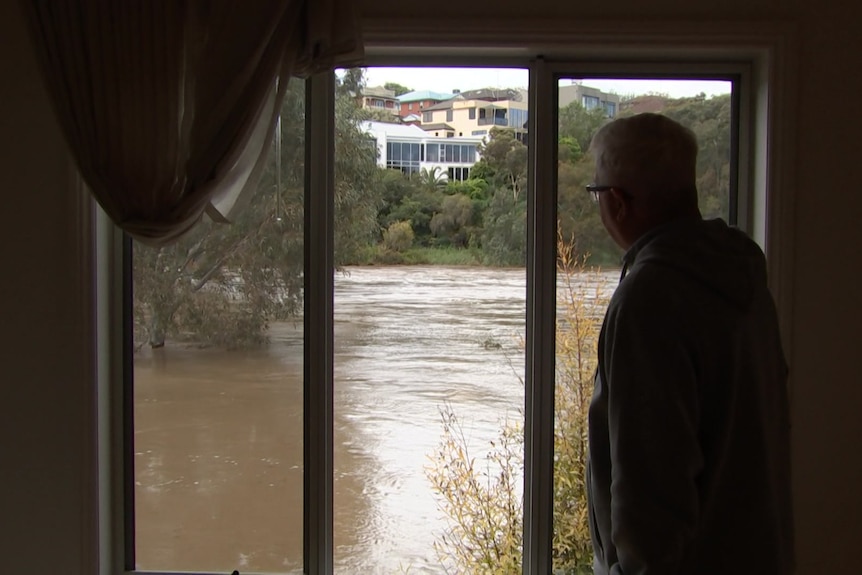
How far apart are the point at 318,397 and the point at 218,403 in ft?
→ 1.02

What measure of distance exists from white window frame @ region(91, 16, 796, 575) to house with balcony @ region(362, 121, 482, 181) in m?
0.15

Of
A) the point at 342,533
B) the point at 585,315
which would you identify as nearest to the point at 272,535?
the point at 342,533

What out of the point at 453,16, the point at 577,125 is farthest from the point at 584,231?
the point at 453,16

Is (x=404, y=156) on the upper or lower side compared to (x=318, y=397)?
upper

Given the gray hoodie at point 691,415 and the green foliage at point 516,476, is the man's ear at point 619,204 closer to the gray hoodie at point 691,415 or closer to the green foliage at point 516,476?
the gray hoodie at point 691,415

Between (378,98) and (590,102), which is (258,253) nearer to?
(378,98)

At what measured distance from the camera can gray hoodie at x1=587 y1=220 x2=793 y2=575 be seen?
1.16 metres

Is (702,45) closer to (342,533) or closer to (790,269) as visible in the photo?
(790,269)

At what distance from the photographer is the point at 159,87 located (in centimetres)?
190

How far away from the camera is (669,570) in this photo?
1165 millimetres

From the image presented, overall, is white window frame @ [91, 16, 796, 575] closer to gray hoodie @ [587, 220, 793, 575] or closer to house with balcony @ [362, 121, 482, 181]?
house with balcony @ [362, 121, 482, 181]

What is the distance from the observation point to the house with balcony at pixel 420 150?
86.4 inches

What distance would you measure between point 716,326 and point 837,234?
1.08 meters

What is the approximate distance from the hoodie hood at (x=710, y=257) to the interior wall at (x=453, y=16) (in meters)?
0.88
